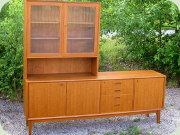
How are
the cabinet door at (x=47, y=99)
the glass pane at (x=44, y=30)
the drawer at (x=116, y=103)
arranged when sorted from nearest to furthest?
the cabinet door at (x=47, y=99)
the glass pane at (x=44, y=30)
the drawer at (x=116, y=103)

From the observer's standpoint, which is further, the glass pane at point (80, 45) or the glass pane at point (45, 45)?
the glass pane at point (80, 45)

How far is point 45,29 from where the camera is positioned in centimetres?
435

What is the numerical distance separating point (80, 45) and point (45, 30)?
56 centimetres

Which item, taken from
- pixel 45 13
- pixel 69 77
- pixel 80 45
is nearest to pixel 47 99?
pixel 69 77

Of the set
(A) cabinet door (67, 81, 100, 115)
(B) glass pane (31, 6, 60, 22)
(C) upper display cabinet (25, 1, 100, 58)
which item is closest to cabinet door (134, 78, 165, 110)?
(A) cabinet door (67, 81, 100, 115)

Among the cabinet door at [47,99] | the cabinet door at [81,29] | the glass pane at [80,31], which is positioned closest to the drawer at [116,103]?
the cabinet door at [47,99]

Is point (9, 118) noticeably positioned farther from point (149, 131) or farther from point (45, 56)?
point (149, 131)

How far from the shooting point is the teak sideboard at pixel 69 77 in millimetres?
4242

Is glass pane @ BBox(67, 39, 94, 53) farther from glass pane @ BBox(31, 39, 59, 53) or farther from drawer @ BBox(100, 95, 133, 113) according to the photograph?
drawer @ BBox(100, 95, 133, 113)

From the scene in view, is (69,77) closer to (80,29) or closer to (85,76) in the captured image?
(85,76)

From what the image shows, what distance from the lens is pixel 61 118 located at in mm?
4359

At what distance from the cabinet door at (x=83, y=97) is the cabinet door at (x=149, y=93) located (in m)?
0.66

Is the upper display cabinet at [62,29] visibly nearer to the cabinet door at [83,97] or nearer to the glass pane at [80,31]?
the glass pane at [80,31]

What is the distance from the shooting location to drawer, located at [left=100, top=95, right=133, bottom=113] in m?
4.53
